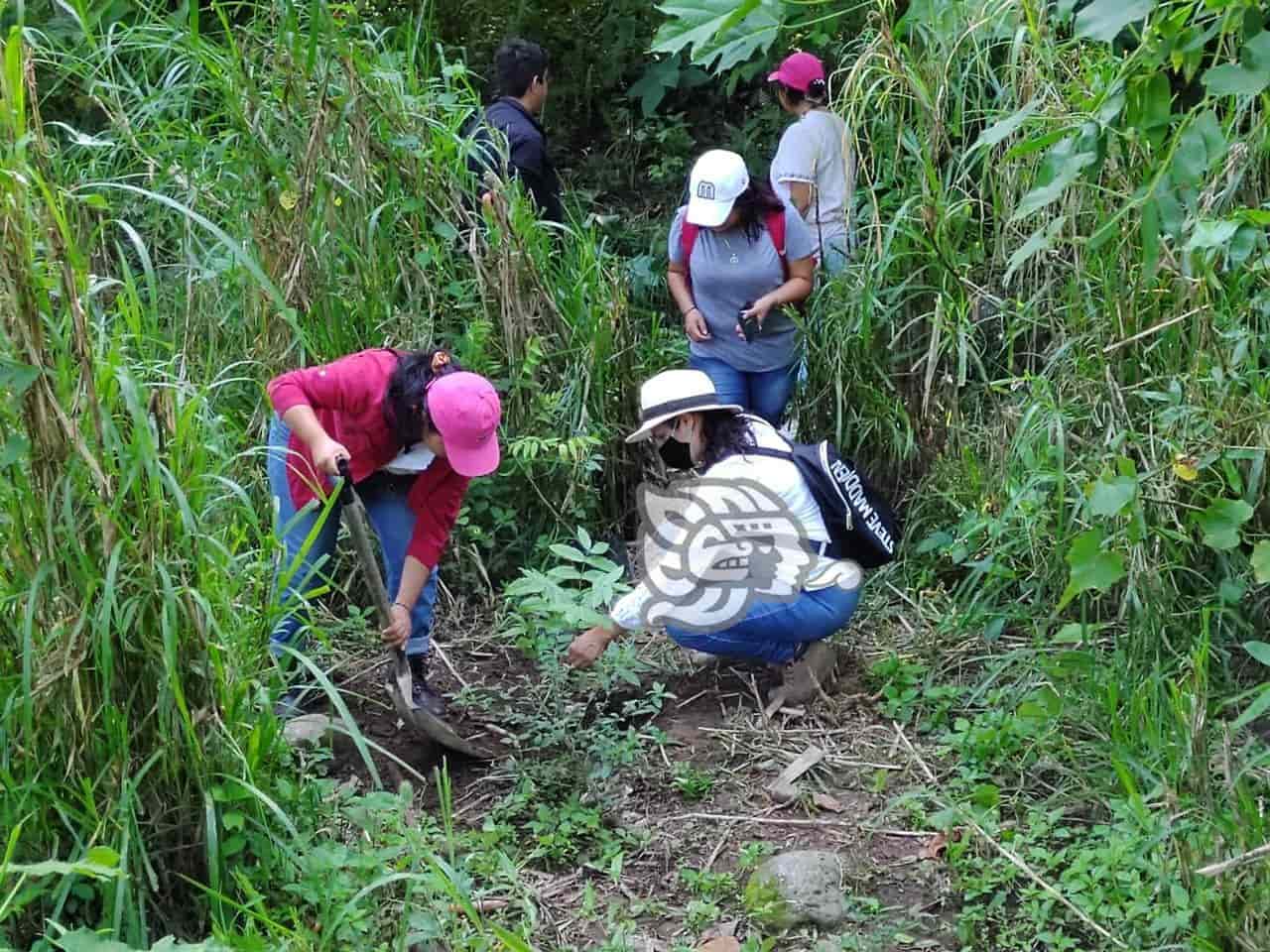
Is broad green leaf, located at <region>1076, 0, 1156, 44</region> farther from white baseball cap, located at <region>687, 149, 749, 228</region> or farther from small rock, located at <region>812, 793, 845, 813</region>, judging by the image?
white baseball cap, located at <region>687, 149, 749, 228</region>

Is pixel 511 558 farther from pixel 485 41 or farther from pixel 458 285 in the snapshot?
pixel 485 41

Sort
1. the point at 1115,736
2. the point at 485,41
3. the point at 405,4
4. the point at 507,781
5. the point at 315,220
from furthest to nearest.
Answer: the point at 485,41 < the point at 405,4 < the point at 315,220 < the point at 507,781 < the point at 1115,736

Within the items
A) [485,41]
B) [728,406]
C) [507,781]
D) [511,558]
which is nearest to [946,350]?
[728,406]

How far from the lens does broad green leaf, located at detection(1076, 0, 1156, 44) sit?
2.09 metres

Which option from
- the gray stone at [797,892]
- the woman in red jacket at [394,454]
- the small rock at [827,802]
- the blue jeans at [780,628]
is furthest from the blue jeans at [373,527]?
the gray stone at [797,892]

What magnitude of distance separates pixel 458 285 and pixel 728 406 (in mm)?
1511

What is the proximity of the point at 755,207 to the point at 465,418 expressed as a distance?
2.02 meters

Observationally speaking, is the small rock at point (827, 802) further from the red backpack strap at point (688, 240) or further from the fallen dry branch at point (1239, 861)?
the red backpack strap at point (688, 240)

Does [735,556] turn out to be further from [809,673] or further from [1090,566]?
[1090,566]

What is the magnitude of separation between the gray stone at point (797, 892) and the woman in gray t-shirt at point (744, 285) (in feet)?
7.50

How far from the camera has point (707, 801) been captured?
4160 millimetres

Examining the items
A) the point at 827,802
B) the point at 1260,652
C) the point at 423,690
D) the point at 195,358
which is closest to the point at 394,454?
the point at 423,690

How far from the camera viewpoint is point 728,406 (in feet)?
14.3

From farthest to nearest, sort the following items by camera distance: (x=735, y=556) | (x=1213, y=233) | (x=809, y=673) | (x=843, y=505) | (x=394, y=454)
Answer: (x=809, y=673), (x=843, y=505), (x=735, y=556), (x=394, y=454), (x=1213, y=233)
